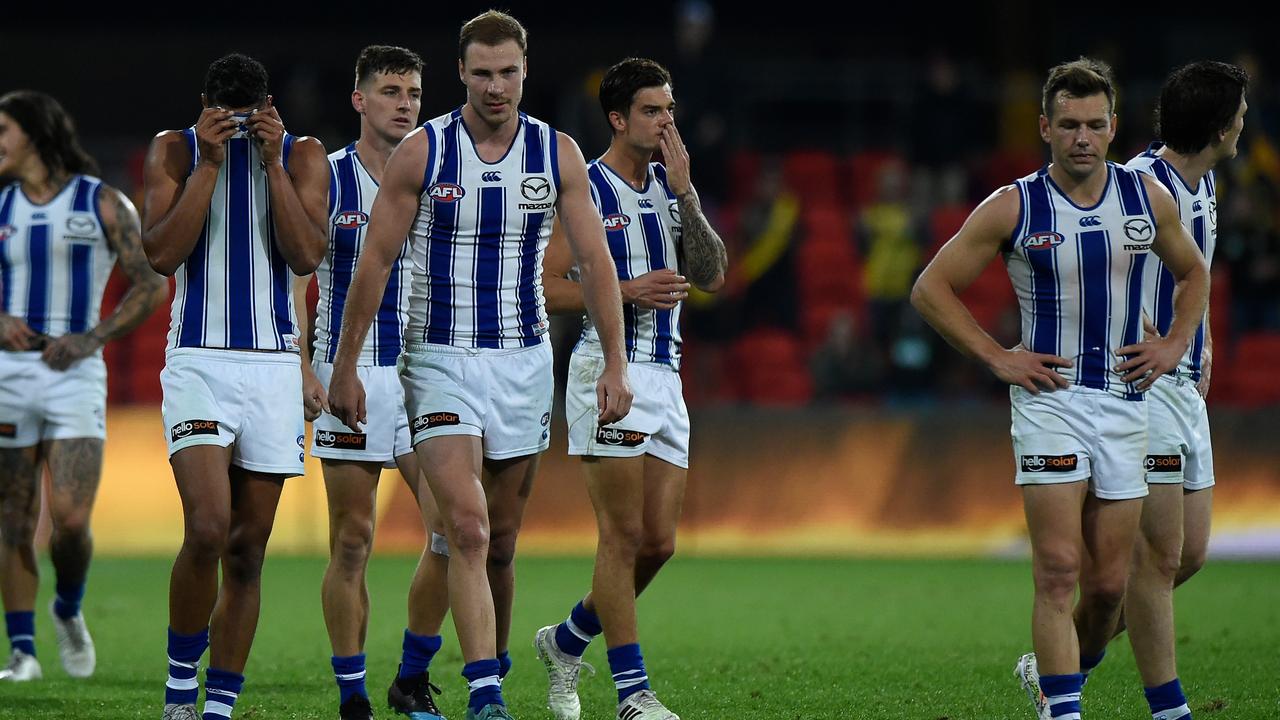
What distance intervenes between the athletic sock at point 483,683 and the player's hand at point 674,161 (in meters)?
2.13

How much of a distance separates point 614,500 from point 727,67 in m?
11.4

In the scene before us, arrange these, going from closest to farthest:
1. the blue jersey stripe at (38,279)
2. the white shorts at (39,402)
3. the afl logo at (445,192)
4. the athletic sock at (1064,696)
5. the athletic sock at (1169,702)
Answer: the athletic sock at (1064,696) < the athletic sock at (1169,702) < the afl logo at (445,192) < the white shorts at (39,402) < the blue jersey stripe at (38,279)

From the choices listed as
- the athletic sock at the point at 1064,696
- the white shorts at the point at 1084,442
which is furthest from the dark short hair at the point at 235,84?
the athletic sock at the point at 1064,696

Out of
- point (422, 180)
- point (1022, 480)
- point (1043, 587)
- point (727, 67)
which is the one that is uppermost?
point (727, 67)

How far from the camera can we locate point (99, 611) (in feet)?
35.2

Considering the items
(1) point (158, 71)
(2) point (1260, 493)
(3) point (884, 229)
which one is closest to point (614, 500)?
(2) point (1260, 493)

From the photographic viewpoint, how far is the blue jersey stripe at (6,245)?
7.99m

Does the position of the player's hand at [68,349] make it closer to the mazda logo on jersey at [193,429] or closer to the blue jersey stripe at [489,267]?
the mazda logo on jersey at [193,429]

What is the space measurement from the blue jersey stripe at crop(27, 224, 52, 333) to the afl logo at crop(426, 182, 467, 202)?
2.98 meters

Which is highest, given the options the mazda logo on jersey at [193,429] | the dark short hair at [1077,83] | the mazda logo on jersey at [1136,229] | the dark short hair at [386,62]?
the dark short hair at [386,62]

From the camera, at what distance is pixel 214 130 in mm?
5797

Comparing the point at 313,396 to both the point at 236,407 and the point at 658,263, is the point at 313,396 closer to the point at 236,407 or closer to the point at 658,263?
the point at 236,407

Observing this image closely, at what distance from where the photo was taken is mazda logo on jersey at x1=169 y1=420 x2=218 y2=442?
578 centimetres

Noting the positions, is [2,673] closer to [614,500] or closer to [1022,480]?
[614,500]
